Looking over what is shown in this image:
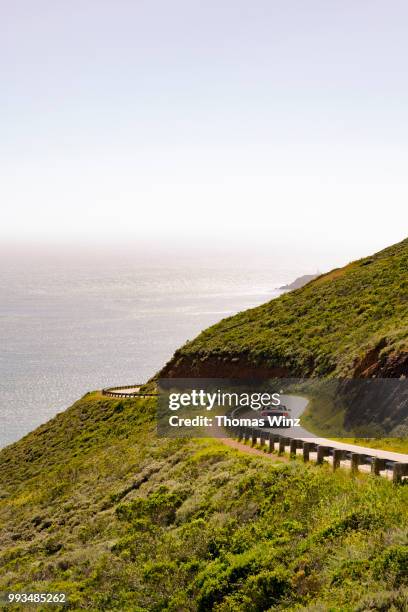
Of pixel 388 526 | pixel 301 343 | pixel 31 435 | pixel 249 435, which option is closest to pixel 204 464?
pixel 249 435

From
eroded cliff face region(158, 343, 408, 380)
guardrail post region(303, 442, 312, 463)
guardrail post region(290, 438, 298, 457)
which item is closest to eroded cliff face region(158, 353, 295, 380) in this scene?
eroded cliff face region(158, 343, 408, 380)

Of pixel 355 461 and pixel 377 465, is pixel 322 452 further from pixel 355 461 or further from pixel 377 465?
pixel 377 465

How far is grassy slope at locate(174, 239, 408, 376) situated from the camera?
3753 centimetres

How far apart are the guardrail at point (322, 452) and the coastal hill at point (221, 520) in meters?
0.39

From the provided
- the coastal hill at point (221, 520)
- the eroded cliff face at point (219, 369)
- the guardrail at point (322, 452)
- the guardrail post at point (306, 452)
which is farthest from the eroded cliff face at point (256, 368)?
the guardrail post at point (306, 452)

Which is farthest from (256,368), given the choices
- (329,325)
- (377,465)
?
(377,465)

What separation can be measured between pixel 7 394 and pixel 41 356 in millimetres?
29129

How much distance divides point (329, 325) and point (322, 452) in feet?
77.5

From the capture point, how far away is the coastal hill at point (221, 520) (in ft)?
50.0

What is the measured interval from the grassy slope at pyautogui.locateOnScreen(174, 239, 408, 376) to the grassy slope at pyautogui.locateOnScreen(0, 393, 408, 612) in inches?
381

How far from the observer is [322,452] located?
70.5ft

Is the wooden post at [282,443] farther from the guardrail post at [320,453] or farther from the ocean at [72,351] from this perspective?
the ocean at [72,351]

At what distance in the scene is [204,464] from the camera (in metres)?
26.1

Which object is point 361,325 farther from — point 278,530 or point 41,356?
point 41,356
